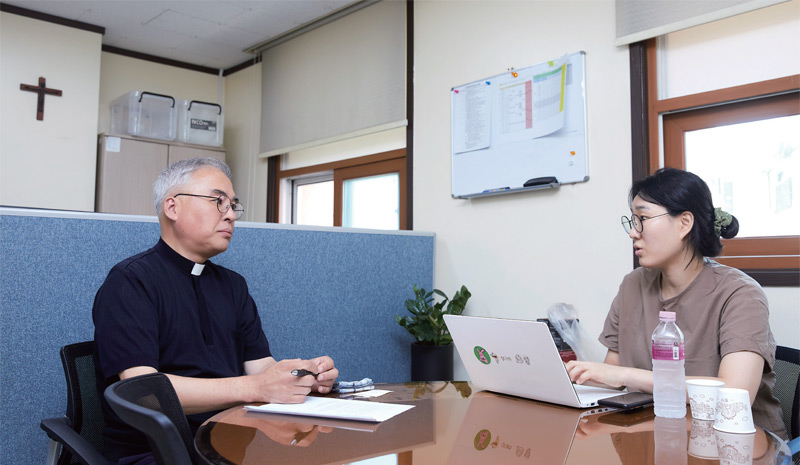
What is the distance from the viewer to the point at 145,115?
14.5 feet

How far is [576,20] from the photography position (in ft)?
9.23

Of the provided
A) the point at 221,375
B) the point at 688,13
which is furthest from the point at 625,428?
the point at 688,13

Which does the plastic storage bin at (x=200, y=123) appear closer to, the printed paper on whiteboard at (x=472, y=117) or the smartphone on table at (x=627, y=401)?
the printed paper on whiteboard at (x=472, y=117)

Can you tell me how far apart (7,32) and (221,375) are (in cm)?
360

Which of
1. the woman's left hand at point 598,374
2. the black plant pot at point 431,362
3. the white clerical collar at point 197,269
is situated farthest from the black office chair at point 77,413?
the black plant pot at point 431,362

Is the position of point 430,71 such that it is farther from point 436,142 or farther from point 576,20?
point 576,20

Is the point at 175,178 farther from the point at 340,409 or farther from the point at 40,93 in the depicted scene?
the point at 40,93

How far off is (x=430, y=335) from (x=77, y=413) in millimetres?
1829

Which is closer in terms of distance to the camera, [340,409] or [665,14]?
[340,409]

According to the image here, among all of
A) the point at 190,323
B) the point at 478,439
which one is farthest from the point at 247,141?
the point at 478,439

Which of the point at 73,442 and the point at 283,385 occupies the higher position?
the point at 283,385

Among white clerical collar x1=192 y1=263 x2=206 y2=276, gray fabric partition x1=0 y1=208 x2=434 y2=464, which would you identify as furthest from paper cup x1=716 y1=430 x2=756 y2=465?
gray fabric partition x1=0 y1=208 x2=434 y2=464

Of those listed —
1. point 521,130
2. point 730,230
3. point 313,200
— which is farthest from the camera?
point 313,200

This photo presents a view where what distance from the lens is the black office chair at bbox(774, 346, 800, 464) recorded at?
1520 mm
